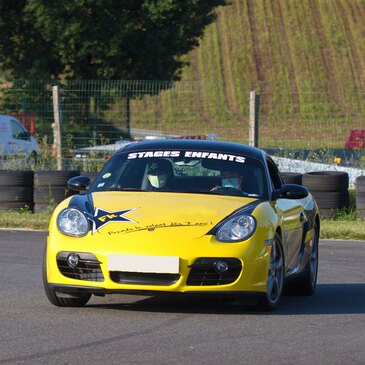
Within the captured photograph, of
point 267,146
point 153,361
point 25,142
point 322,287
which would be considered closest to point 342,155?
point 267,146

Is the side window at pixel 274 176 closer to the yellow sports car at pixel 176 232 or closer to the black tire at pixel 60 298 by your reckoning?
the yellow sports car at pixel 176 232

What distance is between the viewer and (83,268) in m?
8.19

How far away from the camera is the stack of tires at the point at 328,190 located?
643 inches

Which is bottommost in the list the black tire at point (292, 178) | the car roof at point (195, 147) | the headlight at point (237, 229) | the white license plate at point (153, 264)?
the black tire at point (292, 178)

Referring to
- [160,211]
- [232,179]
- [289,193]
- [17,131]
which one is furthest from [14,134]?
[160,211]

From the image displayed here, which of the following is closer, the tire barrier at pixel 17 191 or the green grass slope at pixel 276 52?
the tire barrier at pixel 17 191

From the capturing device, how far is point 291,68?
59219 millimetres

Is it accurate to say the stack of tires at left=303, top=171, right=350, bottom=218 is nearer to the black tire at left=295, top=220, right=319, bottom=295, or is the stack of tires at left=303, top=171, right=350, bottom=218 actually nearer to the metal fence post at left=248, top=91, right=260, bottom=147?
the metal fence post at left=248, top=91, right=260, bottom=147

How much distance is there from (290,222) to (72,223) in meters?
1.90

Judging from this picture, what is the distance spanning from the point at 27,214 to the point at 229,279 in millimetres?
9028

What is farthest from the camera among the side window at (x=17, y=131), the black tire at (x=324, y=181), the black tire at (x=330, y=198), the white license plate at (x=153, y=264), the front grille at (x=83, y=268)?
the side window at (x=17, y=131)

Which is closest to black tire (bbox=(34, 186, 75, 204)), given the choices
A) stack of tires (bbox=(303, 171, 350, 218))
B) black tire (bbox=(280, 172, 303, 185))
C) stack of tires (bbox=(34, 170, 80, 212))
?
stack of tires (bbox=(34, 170, 80, 212))

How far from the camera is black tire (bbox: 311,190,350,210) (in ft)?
54.0

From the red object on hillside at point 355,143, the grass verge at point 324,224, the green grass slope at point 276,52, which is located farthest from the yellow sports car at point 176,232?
the green grass slope at point 276,52
